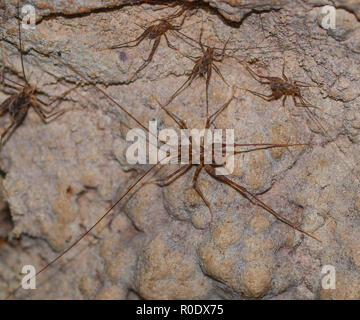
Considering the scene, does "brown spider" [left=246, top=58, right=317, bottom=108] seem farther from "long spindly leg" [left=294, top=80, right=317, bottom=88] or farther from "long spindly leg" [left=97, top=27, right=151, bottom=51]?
"long spindly leg" [left=97, top=27, right=151, bottom=51]

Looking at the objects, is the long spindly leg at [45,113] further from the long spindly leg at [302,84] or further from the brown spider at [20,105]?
the long spindly leg at [302,84]

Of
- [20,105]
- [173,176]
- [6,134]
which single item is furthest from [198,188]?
[6,134]

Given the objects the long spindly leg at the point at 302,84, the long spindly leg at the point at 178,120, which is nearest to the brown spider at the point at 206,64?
the long spindly leg at the point at 178,120

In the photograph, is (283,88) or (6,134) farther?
(6,134)

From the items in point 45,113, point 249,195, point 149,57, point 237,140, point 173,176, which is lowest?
point 249,195

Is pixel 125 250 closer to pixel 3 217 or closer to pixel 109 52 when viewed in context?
pixel 3 217

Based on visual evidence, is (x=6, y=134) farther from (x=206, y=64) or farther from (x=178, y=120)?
(x=206, y=64)

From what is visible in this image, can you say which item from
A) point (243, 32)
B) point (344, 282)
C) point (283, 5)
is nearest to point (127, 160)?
point (243, 32)

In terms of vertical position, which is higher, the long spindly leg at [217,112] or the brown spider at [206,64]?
the brown spider at [206,64]

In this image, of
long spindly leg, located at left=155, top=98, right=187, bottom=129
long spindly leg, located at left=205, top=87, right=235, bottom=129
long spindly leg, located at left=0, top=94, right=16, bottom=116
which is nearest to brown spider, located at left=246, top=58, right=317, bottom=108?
long spindly leg, located at left=205, top=87, right=235, bottom=129
